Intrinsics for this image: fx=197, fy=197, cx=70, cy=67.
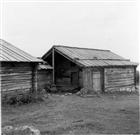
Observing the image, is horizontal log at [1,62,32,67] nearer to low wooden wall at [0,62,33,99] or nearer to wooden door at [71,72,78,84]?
low wooden wall at [0,62,33,99]

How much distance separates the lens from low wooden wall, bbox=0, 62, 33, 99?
11398mm

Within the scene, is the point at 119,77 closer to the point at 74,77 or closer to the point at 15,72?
the point at 74,77

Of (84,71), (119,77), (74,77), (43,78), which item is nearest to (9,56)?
(84,71)

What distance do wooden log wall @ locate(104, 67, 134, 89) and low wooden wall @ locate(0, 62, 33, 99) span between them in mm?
8832

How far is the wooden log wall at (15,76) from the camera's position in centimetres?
1140

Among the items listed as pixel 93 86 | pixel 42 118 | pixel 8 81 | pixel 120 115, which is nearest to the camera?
pixel 42 118

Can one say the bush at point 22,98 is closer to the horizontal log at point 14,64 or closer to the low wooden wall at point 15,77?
the low wooden wall at point 15,77

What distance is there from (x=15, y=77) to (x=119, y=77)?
12.6 meters

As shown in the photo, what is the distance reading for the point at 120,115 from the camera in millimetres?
9195

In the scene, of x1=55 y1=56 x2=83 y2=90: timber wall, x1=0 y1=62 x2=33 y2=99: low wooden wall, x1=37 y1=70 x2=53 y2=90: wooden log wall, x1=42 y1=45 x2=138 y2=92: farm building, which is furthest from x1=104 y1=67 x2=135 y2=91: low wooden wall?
x1=0 y1=62 x2=33 y2=99: low wooden wall

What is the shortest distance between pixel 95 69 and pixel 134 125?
10782 mm

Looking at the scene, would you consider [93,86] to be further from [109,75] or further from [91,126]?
[91,126]

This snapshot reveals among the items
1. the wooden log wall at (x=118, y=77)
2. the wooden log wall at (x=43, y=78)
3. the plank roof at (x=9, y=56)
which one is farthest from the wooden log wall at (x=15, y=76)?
the wooden log wall at (x=118, y=77)

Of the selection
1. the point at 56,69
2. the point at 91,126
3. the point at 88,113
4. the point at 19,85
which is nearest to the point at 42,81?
the point at 56,69
